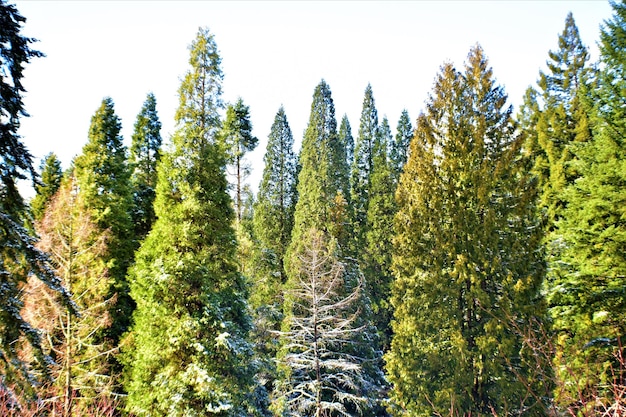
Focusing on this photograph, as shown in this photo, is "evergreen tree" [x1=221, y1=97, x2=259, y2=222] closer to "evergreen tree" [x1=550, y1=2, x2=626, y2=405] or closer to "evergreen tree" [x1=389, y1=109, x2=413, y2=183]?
"evergreen tree" [x1=389, y1=109, x2=413, y2=183]

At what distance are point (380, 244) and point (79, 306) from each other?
19025 mm

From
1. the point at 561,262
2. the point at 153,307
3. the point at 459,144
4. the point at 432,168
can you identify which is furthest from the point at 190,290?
the point at 561,262

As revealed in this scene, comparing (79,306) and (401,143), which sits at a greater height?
(401,143)

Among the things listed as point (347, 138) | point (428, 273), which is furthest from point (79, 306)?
point (347, 138)

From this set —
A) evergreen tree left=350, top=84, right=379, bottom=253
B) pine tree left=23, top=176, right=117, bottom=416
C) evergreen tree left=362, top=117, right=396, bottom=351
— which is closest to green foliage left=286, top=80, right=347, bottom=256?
evergreen tree left=362, top=117, right=396, bottom=351

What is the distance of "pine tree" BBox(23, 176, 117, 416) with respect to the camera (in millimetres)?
13055

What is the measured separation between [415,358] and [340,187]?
18.4m

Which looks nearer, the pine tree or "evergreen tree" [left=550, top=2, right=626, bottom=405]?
"evergreen tree" [left=550, top=2, right=626, bottom=405]

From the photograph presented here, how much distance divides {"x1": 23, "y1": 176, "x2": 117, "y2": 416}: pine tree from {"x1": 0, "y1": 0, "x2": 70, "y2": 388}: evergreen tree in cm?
837

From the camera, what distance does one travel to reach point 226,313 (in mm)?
12281

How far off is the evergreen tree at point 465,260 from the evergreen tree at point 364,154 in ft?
66.1

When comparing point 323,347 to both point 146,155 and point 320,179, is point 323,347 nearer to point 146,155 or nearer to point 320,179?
point 320,179

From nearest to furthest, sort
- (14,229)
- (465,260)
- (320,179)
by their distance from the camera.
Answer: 1. (14,229)
2. (465,260)
3. (320,179)

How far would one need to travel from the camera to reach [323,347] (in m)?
16.3
